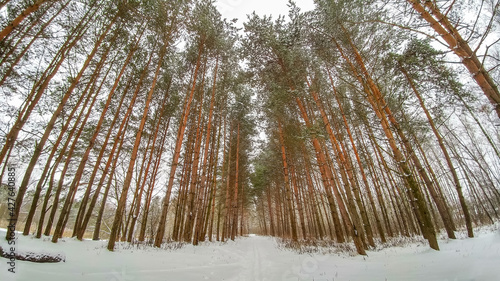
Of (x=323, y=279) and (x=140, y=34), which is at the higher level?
(x=140, y=34)

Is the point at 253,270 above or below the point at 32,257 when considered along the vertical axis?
below

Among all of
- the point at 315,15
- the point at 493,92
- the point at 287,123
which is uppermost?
the point at 315,15

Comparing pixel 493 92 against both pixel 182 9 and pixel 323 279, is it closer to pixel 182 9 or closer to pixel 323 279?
pixel 323 279

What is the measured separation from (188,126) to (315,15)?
363 inches

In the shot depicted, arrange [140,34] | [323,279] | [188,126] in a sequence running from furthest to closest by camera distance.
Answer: [188,126], [140,34], [323,279]

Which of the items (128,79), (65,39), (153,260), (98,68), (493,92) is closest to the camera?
(493,92)

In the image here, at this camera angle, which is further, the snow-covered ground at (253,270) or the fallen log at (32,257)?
the fallen log at (32,257)

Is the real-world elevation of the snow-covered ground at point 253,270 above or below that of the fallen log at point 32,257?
below

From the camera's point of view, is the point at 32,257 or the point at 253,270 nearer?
the point at 32,257

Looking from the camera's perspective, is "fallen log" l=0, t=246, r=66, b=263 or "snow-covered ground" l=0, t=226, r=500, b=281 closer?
"snow-covered ground" l=0, t=226, r=500, b=281

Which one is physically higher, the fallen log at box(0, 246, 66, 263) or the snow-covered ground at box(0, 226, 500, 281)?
the fallen log at box(0, 246, 66, 263)

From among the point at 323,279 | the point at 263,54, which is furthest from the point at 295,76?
the point at 323,279

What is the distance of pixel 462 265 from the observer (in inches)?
133

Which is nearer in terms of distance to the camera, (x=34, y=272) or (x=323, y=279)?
(x=34, y=272)
